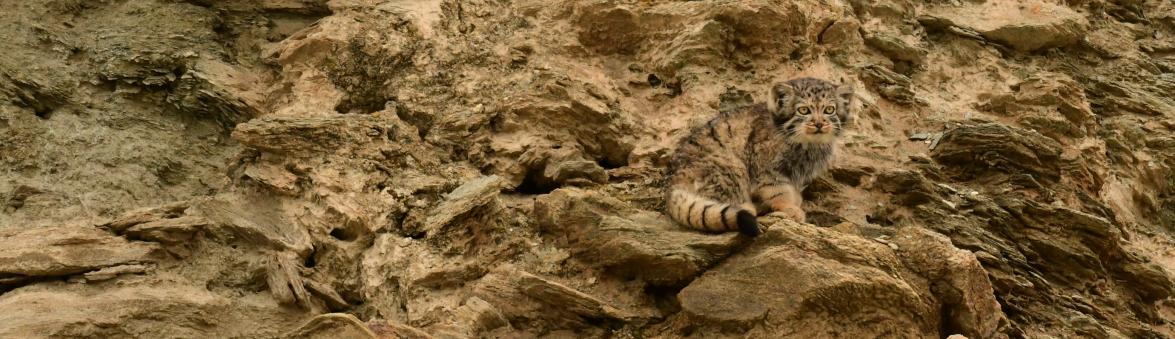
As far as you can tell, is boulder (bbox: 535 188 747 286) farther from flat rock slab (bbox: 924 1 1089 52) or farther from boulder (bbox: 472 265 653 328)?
flat rock slab (bbox: 924 1 1089 52)

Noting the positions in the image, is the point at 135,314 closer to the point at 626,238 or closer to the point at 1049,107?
the point at 626,238

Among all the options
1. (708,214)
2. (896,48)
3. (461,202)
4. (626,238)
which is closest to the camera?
(708,214)

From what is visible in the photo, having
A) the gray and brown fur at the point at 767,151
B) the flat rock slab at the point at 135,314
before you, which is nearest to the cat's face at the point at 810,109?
the gray and brown fur at the point at 767,151

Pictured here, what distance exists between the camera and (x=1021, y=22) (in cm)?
1020

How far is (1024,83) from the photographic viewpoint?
9570mm

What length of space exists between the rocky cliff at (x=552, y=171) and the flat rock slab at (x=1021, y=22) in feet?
0.11

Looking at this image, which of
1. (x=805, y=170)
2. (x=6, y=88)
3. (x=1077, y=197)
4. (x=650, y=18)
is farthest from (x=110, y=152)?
(x=1077, y=197)

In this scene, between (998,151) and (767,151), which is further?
(998,151)

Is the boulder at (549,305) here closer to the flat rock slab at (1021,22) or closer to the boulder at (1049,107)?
the boulder at (1049,107)

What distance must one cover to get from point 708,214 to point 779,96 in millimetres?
1668

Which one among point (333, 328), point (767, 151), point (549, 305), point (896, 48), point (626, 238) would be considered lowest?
point (549, 305)

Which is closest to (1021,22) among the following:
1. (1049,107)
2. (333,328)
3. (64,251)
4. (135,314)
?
(1049,107)

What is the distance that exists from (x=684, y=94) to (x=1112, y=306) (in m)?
3.70

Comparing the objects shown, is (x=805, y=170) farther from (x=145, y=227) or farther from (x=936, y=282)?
(x=145, y=227)
